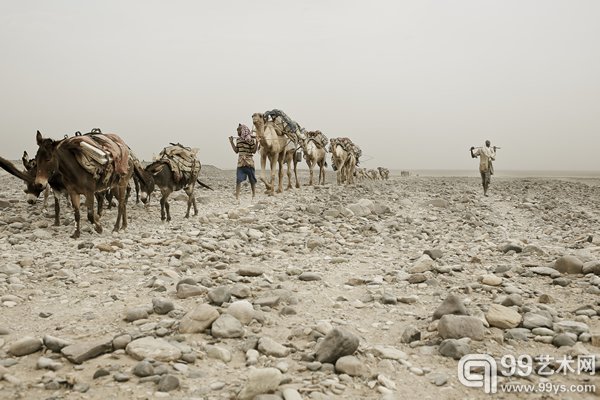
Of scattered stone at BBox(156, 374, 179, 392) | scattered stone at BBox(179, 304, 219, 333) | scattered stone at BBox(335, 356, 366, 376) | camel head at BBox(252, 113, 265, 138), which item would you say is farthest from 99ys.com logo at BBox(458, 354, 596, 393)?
camel head at BBox(252, 113, 265, 138)

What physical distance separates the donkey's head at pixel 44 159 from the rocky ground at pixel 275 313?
1.26 m

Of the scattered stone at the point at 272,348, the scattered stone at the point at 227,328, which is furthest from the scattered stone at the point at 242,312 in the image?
the scattered stone at the point at 272,348

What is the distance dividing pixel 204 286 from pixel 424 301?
9.14 ft

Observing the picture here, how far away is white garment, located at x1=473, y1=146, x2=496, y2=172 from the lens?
21.2 m

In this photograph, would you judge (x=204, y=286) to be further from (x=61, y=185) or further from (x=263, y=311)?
(x=61, y=185)

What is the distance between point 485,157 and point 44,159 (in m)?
20.3

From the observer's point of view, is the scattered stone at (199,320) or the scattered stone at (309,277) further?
the scattered stone at (309,277)

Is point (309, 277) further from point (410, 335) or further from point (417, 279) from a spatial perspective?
point (410, 335)

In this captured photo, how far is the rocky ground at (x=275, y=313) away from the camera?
2811 mm

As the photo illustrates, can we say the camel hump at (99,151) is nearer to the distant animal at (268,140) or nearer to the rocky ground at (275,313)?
the rocky ground at (275,313)

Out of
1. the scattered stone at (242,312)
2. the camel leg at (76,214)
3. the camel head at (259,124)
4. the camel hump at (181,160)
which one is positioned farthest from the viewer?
the camel head at (259,124)

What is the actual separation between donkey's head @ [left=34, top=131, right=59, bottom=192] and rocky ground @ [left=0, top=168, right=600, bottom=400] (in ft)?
4.14

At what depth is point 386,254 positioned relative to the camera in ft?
25.7

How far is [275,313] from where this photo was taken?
4.25 metres
